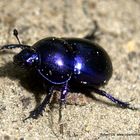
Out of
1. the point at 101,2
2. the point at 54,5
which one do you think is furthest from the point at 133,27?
the point at 54,5

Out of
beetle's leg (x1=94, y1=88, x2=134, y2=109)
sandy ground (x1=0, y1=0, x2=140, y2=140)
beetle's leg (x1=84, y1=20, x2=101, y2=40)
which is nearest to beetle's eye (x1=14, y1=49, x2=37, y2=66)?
sandy ground (x1=0, y1=0, x2=140, y2=140)

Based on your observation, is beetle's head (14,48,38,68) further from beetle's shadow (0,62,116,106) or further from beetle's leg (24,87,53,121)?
beetle's leg (24,87,53,121)

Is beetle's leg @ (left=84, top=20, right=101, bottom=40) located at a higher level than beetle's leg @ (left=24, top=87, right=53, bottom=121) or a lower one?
higher

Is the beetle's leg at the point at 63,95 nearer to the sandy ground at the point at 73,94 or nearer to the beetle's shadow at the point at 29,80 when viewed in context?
the sandy ground at the point at 73,94

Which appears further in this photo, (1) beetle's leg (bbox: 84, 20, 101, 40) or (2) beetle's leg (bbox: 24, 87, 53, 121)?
(1) beetle's leg (bbox: 84, 20, 101, 40)

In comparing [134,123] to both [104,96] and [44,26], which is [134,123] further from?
[44,26]

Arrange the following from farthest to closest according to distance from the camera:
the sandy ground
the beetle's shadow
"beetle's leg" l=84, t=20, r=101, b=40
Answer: "beetle's leg" l=84, t=20, r=101, b=40
the beetle's shadow
the sandy ground

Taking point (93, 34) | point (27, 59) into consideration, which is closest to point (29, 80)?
point (27, 59)
